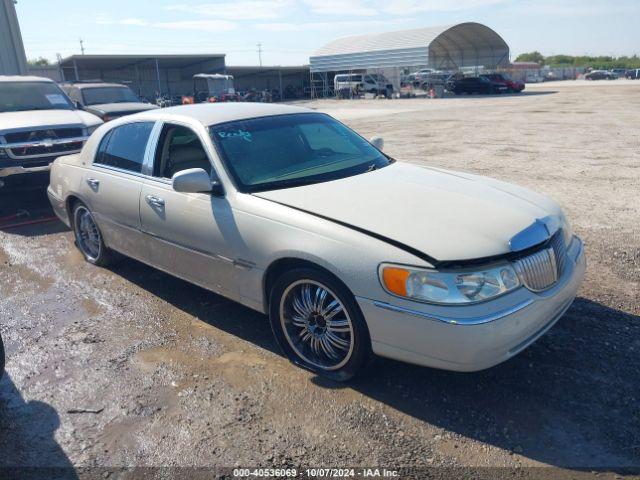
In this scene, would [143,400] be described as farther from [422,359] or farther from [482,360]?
[482,360]

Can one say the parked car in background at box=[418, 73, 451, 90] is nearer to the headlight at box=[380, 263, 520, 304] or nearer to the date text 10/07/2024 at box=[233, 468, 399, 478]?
the headlight at box=[380, 263, 520, 304]

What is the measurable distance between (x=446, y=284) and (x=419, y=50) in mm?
41890

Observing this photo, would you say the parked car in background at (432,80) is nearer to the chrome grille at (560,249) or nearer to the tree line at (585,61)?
the chrome grille at (560,249)

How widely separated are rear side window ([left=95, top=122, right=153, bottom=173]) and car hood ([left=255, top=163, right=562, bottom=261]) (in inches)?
63.0

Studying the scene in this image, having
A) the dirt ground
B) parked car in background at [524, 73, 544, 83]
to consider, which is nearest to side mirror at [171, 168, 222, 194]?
the dirt ground

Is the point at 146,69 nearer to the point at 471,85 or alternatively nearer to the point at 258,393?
the point at 471,85

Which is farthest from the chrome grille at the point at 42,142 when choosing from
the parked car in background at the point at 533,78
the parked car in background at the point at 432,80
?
the parked car in background at the point at 533,78

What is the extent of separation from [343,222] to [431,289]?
0.68 meters

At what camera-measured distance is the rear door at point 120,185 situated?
466cm

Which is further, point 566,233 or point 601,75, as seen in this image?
point 601,75

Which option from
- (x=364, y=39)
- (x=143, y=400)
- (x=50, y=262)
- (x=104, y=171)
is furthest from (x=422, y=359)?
(x=364, y=39)

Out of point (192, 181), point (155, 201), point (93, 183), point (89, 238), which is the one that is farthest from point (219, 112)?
point (89, 238)

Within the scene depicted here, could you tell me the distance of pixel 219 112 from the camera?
14.7 ft

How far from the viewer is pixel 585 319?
4074 mm
